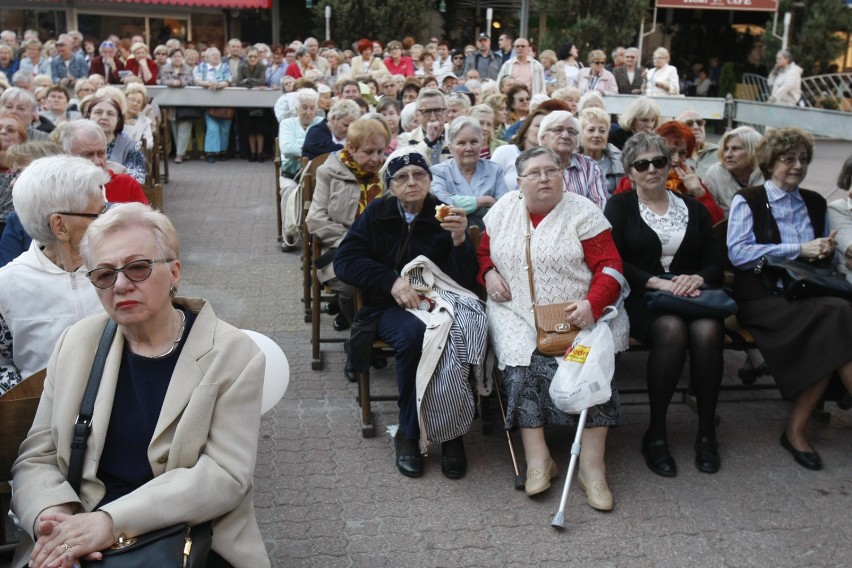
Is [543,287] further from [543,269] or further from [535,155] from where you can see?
[535,155]

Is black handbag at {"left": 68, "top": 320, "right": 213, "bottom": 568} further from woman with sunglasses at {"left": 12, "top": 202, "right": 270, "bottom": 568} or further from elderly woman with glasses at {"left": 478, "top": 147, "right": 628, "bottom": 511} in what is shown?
elderly woman with glasses at {"left": 478, "top": 147, "right": 628, "bottom": 511}

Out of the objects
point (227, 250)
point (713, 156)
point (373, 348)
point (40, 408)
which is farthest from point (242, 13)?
point (40, 408)

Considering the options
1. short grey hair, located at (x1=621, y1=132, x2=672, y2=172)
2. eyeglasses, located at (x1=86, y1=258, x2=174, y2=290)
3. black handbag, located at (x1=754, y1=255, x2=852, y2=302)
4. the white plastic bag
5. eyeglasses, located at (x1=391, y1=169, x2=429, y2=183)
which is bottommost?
the white plastic bag

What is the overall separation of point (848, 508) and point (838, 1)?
2124 centimetres

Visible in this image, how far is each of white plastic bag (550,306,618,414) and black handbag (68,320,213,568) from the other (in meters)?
1.95

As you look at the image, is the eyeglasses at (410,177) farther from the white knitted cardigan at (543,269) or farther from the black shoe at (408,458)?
the black shoe at (408,458)

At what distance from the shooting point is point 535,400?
4281 mm

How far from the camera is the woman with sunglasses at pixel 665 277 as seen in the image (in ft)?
14.7

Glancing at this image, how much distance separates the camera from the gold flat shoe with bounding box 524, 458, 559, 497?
406 cm

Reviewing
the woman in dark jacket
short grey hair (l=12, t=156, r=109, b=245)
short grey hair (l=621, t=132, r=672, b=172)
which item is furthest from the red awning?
short grey hair (l=12, t=156, r=109, b=245)

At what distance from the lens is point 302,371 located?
567cm

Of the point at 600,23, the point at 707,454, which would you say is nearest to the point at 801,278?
the point at 707,454

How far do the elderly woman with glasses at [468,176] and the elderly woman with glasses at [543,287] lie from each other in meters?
1.17

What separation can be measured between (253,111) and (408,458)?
11.9 meters
